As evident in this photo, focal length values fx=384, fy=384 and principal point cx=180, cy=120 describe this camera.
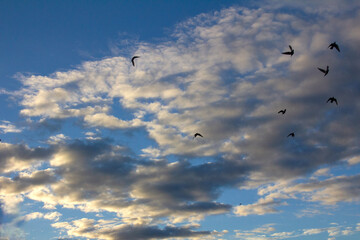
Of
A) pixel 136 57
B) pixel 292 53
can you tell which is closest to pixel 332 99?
pixel 292 53

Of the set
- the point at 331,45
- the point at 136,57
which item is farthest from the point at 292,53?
the point at 136,57

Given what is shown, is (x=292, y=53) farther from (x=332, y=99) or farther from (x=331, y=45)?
(x=332, y=99)

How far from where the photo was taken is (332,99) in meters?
80.7

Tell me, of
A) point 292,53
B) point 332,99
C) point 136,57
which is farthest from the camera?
point 332,99

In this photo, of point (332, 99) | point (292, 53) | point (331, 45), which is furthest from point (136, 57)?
point (332, 99)

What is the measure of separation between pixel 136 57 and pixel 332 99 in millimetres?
42182

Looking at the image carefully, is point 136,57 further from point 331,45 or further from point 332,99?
point 332,99

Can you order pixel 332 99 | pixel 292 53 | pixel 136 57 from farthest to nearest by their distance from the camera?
1. pixel 332 99
2. pixel 292 53
3. pixel 136 57

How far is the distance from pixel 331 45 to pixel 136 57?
3494cm

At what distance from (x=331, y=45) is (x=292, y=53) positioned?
7283 mm

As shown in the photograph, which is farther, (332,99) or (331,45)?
(332,99)

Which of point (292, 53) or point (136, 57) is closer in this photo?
point (136, 57)

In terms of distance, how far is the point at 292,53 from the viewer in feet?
240

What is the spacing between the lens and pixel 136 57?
68562 mm
